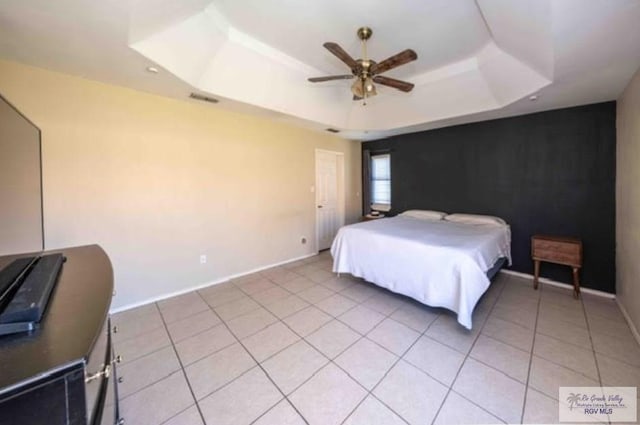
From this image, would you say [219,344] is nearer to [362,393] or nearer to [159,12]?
[362,393]

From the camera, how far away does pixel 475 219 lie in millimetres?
3760

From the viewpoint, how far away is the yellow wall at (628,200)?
7.22ft

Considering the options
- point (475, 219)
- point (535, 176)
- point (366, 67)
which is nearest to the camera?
point (366, 67)

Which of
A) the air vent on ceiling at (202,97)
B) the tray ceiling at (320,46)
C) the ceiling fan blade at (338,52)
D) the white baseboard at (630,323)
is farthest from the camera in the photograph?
the air vent on ceiling at (202,97)

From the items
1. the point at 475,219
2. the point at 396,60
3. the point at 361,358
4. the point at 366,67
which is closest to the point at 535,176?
the point at 475,219

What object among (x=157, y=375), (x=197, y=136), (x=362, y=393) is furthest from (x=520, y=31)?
(x=157, y=375)

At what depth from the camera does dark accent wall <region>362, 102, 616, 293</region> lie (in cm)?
303

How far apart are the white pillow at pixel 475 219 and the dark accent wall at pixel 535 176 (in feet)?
0.78

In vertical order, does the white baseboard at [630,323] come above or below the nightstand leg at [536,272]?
below

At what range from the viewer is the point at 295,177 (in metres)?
4.44

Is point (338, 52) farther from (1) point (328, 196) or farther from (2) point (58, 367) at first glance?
(1) point (328, 196)

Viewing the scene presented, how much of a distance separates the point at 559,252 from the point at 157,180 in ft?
16.2
